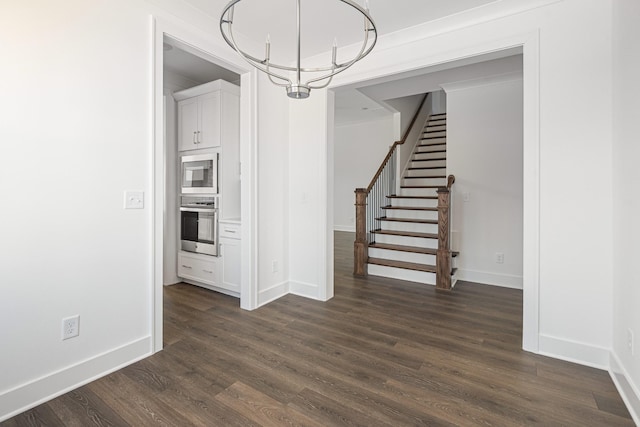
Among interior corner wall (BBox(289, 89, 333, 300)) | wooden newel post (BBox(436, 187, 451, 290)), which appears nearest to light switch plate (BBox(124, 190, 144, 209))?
interior corner wall (BBox(289, 89, 333, 300))

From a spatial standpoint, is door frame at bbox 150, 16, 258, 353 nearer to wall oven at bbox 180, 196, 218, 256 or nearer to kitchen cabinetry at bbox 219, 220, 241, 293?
kitchen cabinetry at bbox 219, 220, 241, 293

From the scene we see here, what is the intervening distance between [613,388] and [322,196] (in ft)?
8.53

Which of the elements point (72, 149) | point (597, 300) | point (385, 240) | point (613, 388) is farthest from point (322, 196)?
point (613, 388)

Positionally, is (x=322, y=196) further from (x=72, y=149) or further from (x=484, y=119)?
(x=484, y=119)

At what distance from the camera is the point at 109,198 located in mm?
2029

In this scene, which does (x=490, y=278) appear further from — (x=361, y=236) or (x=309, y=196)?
(x=309, y=196)

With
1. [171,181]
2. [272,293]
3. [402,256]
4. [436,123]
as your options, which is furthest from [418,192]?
[171,181]

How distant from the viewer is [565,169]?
7.15 feet

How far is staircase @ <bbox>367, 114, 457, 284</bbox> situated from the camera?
4.22 m

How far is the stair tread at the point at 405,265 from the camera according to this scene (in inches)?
159

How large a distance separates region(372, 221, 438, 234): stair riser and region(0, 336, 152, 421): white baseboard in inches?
145

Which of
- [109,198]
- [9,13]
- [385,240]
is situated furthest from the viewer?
[385,240]

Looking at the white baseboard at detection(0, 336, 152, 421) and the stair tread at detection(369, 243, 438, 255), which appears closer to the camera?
the white baseboard at detection(0, 336, 152, 421)


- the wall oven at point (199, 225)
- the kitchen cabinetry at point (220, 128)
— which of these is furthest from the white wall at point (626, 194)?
the wall oven at point (199, 225)
